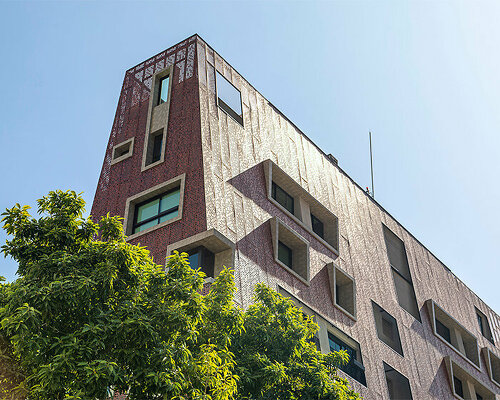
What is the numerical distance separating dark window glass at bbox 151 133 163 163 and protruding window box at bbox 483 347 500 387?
2729cm

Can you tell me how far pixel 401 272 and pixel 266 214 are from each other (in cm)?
1426

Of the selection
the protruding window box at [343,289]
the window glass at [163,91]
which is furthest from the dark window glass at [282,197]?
the window glass at [163,91]

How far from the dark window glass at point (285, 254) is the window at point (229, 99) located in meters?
6.43

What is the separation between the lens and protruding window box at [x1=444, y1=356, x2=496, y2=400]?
41.7 metres

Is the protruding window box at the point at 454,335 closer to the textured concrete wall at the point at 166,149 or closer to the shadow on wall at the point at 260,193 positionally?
the shadow on wall at the point at 260,193

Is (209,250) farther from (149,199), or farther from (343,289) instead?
(343,289)

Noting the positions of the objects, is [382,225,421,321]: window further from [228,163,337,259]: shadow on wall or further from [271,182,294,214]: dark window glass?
[271,182,294,214]: dark window glass

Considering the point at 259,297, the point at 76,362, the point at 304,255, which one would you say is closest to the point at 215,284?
the point at 259,297

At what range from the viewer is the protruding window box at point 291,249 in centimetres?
3200

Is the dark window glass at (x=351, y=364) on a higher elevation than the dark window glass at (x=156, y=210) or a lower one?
lower

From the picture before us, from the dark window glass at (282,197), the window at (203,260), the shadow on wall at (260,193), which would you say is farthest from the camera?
the dark window glass at (282,197)

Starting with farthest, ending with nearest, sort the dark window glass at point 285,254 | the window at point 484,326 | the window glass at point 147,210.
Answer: the window at point 484,326, the dark window glass at point 285,254, the window glass at point 147,210

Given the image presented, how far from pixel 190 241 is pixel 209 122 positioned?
6940mm

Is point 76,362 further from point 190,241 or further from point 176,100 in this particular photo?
point 176,100
